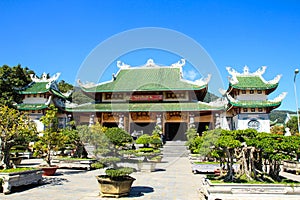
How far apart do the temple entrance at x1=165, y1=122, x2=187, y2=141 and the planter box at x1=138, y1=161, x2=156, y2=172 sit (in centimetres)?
1761

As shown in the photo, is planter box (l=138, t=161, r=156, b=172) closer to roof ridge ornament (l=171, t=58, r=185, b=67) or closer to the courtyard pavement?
the courtyard pavement

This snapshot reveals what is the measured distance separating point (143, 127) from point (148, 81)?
594cm

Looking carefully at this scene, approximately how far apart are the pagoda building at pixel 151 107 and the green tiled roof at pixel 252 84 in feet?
9.88

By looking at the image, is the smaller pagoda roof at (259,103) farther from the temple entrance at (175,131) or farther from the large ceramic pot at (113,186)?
the large ceramic pot at (113,186)

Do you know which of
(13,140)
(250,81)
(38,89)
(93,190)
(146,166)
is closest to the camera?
(93,190)

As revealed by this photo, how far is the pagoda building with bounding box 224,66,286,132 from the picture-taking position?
29422 mm

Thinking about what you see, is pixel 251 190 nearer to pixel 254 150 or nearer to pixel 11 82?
pixel 254 150

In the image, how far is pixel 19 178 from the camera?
9.86 m

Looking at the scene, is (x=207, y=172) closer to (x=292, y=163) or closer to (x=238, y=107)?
(x=292, y=163)

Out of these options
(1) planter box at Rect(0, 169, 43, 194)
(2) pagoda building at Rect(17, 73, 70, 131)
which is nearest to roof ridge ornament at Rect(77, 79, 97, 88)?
(2) pagoda building at Rect(17, 73, 70, 131)

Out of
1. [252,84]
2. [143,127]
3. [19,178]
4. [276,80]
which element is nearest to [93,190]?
[19,178]

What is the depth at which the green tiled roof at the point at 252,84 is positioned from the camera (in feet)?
98.2

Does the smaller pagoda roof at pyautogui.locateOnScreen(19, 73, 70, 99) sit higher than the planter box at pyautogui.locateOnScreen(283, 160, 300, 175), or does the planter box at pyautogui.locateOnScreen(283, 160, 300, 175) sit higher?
the smaller pagoda roof at pyautogui.locateOnScreen(19, 73, 70, 99)

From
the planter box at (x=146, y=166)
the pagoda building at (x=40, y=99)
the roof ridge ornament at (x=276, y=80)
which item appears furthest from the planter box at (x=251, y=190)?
the pagoda building at (x=40, y=99)
